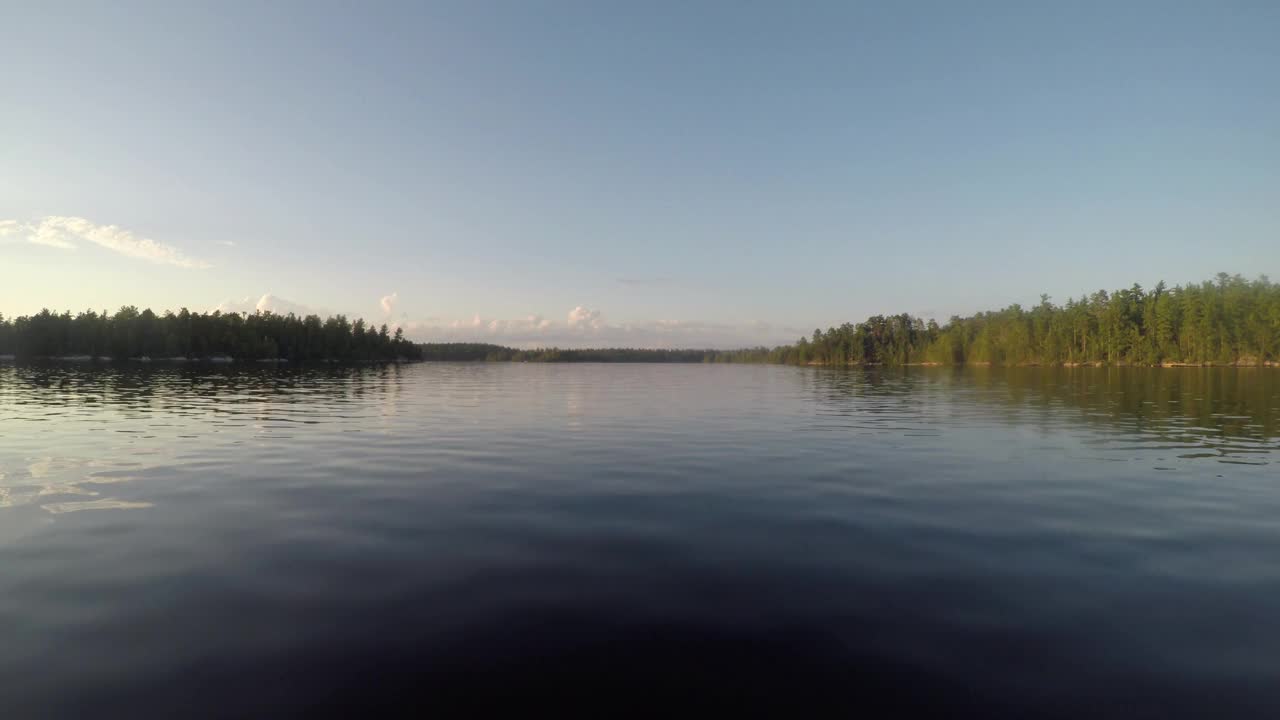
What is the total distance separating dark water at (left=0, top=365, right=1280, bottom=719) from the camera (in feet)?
21.9

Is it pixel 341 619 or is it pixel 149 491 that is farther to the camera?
pixel 149 491

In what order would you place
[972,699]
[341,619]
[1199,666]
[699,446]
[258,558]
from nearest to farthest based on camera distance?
1. [972,699]
2. [1199,666]
3. [341,619]
4. [258,558]
5. [699,446]

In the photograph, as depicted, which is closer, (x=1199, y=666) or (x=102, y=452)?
(x=1199, y=666)

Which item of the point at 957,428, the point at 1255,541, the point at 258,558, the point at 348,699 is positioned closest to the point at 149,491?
the point at 258,558

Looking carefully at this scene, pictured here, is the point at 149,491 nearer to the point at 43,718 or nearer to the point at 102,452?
the point at 102,452

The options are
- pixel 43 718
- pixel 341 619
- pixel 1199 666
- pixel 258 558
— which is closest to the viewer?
pixel 43 718

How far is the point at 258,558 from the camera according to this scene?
36.1 ft

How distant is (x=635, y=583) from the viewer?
9.70 metres

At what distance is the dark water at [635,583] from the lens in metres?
6.66

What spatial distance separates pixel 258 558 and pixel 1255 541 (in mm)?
19996

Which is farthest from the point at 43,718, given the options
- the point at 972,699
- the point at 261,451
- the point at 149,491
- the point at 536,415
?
the point at 536,415

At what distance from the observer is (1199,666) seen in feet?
23.8

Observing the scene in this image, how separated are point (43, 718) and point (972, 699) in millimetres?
9708

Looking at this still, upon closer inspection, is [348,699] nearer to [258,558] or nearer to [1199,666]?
[258,558]
